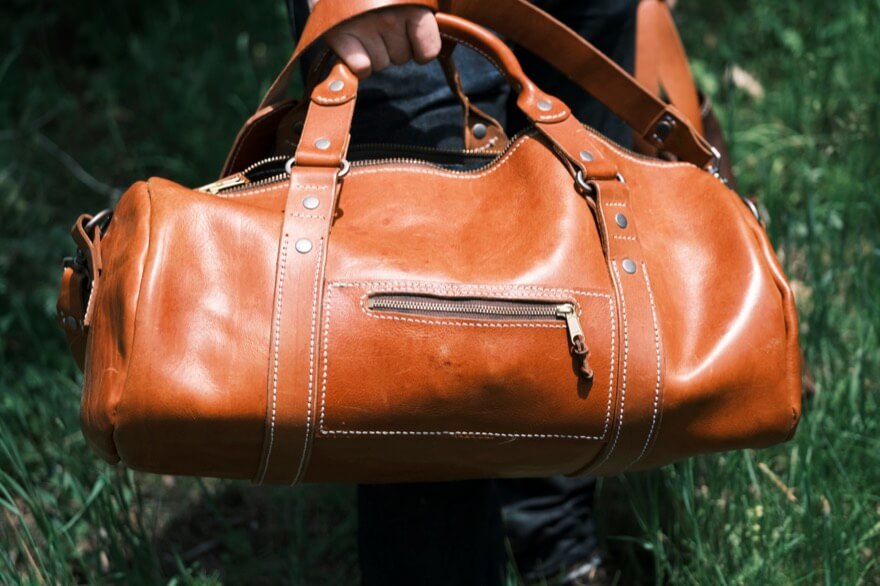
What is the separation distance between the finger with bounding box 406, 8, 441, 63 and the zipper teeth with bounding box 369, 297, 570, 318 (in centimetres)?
35

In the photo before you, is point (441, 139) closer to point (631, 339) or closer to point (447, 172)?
point (447, 172)

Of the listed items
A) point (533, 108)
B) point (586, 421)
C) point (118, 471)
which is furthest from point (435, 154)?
point (118, 471)

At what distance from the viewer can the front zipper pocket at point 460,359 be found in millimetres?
1322

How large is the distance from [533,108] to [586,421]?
443mm

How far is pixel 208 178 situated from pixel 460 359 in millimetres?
1796

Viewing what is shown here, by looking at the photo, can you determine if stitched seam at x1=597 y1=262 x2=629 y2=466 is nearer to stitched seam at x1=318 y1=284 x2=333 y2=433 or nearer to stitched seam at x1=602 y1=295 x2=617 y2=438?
stitched seam at x1=602 y1=295 x2=617 y2=438

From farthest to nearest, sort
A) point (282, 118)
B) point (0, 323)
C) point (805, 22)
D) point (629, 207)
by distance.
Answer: point (805, 22)
point (0, 323)
point (282, 118)
point (629, 207)

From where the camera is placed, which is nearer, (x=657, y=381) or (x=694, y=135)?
(x=657, y=381)

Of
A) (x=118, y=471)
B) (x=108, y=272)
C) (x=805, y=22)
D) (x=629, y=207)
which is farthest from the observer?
(x=805, y=22)

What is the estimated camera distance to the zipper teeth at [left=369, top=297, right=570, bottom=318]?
133cm

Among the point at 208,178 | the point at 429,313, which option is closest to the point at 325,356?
the point at 429,313

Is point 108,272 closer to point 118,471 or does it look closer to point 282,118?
point 282,118

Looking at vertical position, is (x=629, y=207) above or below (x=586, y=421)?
above

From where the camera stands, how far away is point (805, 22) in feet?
11.0
